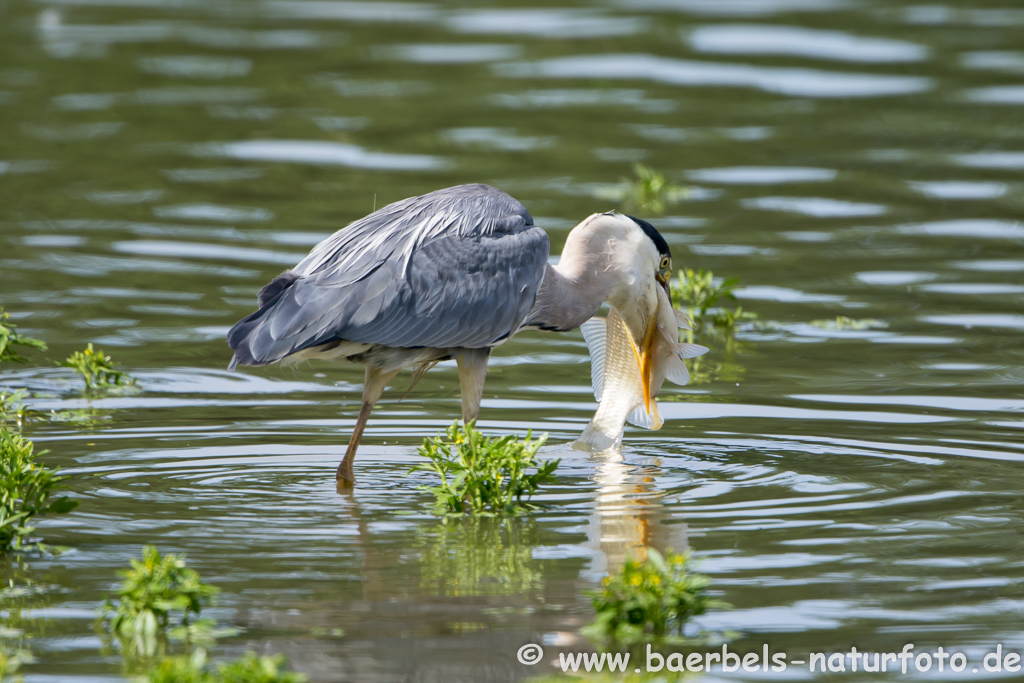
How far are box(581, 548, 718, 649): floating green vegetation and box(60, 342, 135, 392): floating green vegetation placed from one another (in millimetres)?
5100

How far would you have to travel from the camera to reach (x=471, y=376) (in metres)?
8.02

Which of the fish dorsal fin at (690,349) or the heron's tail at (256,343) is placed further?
the fish dorsal fin at (690,349)

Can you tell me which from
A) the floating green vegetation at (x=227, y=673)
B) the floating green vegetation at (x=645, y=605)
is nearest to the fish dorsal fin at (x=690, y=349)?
the floating green vegetation at (x=645, y=605)

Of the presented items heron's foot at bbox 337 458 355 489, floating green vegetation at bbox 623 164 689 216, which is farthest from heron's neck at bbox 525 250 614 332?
floating green vegetation at bbox 623 164 689 216

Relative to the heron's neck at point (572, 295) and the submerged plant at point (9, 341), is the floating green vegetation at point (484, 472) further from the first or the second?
the submerged plant at point (9, 341)

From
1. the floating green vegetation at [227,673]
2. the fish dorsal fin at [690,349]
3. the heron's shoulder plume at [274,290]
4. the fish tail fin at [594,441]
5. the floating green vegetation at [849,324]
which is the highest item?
the floating green vegetation at [849,324]

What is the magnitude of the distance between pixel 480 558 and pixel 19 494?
76.2 inches

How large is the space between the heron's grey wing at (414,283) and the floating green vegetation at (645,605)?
2.53 metres

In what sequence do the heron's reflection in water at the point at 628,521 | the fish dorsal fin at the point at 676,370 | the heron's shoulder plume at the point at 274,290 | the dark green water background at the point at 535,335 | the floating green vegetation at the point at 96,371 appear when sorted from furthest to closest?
the floating green vegetation at the point at 96,371 < the fish dorsal fin at the point at 676,370 < the heron's shoulder plume at the point at 274,290 < the heron's reflection in water at the point at 628,521 < the dark green water background at the point at 535,335

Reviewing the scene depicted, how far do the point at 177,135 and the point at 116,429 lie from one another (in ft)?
34.8

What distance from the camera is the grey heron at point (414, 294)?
23.9 feet

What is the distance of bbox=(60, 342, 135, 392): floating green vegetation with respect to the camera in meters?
9.41

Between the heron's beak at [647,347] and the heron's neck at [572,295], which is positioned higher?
the heron's neck at [572,295]

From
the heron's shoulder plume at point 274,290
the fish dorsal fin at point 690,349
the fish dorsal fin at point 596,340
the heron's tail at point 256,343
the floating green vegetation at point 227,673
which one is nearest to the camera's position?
the floating green vegetation at point 227,673
